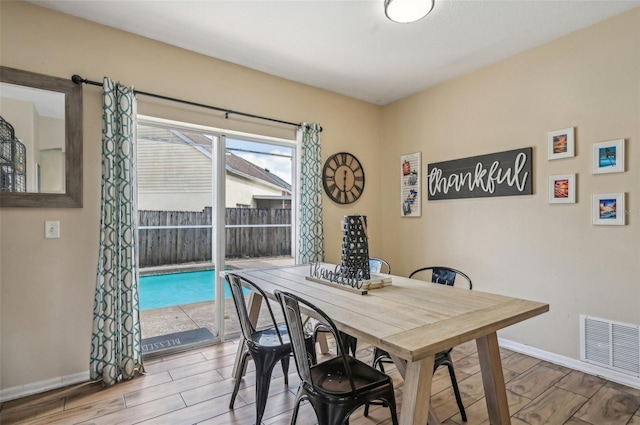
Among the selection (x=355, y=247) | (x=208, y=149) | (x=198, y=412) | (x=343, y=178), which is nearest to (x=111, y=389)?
(x=198, y=412)

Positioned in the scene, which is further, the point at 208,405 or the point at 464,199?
the point at 464,199

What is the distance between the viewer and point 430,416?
Result: 163cm

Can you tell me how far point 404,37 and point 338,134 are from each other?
4.55 feet

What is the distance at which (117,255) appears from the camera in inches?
92.1

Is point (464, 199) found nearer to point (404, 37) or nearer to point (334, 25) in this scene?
point (404, 37)

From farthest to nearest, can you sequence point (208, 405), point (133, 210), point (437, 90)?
point (437, 90), point (133, 210), point (208, 405)

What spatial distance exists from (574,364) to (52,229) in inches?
156

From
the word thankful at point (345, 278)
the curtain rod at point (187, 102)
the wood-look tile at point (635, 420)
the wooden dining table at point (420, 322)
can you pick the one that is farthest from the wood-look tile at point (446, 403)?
the curtain rod at point (187, 102)

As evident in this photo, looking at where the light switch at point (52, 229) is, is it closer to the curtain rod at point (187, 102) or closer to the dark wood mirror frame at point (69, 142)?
the dark wood mirror frame at point (69, 142)

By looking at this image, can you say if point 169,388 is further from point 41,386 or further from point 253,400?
point 41,386

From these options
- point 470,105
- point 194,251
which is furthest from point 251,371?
point 470,105

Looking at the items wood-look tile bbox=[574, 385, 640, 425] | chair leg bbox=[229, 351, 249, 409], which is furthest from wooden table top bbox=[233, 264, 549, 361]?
wood-look tile bbox=[574, 385, 640, 425]

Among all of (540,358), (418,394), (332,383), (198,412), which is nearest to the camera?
(418,394)

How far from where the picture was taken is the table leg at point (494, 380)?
158 cm
